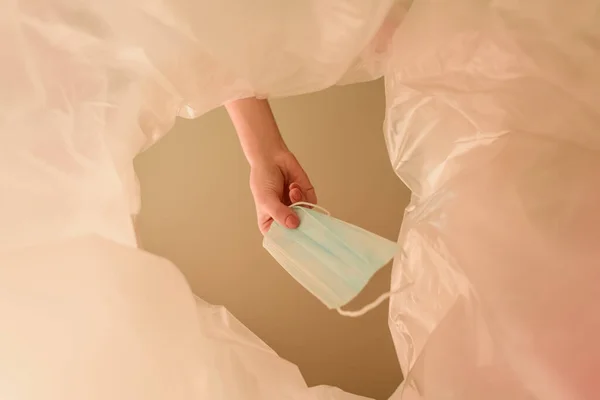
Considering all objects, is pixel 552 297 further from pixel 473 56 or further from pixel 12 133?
pixel 12 133

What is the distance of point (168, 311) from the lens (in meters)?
0.52

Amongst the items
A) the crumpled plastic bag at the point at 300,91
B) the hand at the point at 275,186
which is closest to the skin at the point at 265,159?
the hand at the point at 275,186

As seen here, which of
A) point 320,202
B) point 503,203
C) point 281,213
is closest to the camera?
point 503,203

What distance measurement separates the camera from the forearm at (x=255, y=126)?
643mm

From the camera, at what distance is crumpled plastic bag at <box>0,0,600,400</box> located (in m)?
0.41

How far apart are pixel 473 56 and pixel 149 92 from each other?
242 millimetres

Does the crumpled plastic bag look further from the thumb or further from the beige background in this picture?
the beige background

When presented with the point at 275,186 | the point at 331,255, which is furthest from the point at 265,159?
the point at 331,255

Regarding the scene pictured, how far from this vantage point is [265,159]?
651 millimetres

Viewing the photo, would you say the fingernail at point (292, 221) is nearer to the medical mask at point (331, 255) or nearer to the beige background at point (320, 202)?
the medical mask at point (331, 255)

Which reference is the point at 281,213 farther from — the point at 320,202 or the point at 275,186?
the point at 320,202

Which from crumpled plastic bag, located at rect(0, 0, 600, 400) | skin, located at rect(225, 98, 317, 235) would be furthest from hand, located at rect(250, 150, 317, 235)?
crumpled plastic bag, located at rect(0, 0, 600, 400)

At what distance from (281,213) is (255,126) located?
4.7 inches

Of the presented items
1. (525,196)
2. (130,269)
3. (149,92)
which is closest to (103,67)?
(149,92)
